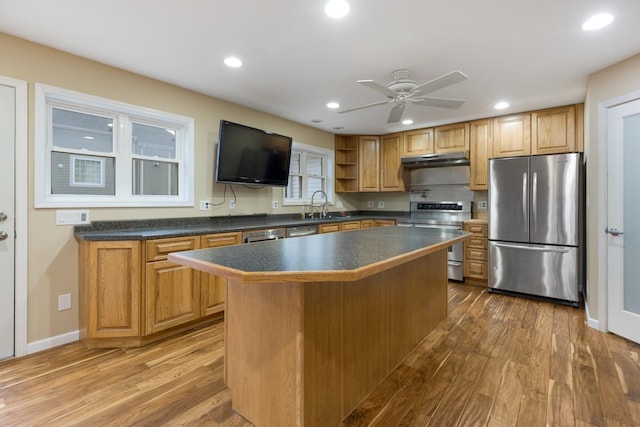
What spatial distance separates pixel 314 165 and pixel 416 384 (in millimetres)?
3985

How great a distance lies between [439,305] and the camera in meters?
3.03

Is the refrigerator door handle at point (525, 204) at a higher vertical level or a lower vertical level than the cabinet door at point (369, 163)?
lower

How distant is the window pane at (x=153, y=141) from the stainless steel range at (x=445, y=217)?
3545mm

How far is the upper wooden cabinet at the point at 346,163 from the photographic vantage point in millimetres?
5625

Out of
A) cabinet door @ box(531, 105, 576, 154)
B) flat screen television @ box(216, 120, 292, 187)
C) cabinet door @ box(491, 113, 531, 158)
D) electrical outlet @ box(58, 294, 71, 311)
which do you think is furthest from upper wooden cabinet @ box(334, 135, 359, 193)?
electrical outlet @ box(58, 294, 71, 311)

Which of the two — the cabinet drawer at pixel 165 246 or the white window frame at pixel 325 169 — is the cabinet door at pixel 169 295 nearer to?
the cabinet drawer at pixel 165 246

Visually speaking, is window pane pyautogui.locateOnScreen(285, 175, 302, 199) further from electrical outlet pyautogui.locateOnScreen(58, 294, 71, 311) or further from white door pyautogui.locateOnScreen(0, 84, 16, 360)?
white door pyautogui.locateOnScreen(0, 84, 16, 360)

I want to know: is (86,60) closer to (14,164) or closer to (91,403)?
(14,164)

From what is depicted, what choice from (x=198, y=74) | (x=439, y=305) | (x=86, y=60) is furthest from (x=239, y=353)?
(x=86, y=60)

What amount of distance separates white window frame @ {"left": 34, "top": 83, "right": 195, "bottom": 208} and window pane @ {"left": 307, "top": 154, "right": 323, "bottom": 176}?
2.25 metres

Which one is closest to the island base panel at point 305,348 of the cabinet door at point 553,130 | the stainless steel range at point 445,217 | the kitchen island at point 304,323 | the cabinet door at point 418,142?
the kitchen island at point 304,323

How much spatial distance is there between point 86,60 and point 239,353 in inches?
109

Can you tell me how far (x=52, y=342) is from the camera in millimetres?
2541

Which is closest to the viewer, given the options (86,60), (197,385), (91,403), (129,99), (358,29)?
(91,403)
